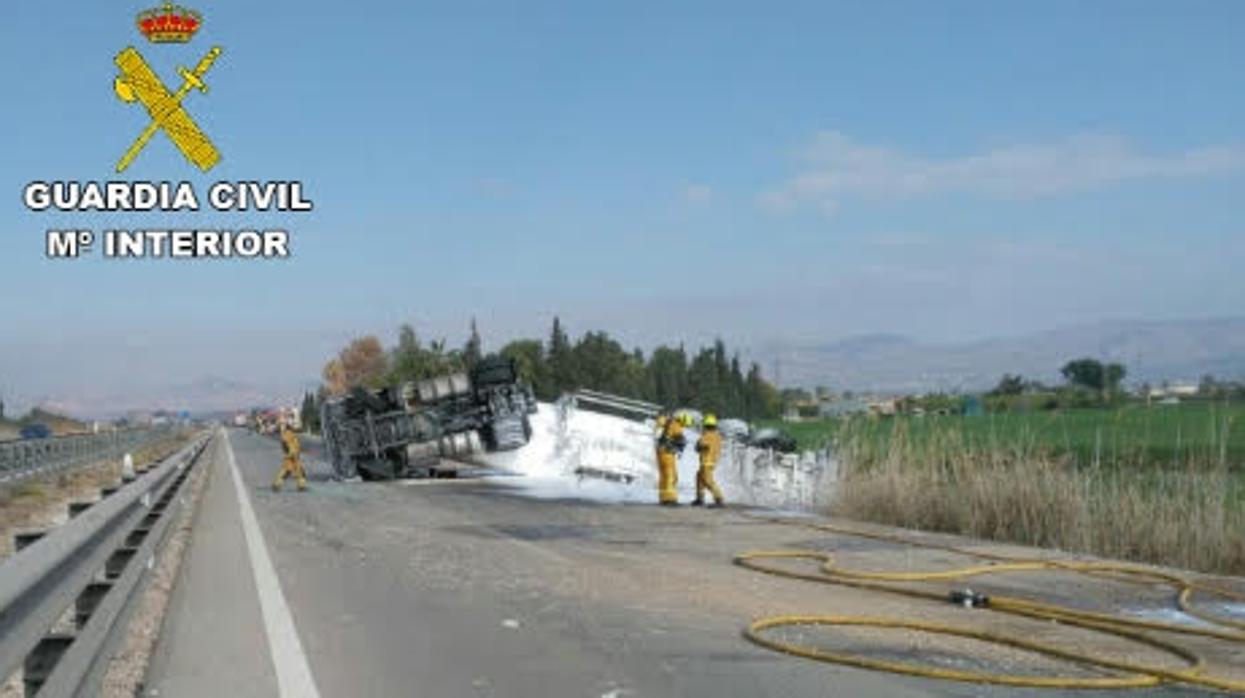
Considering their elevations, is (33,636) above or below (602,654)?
above

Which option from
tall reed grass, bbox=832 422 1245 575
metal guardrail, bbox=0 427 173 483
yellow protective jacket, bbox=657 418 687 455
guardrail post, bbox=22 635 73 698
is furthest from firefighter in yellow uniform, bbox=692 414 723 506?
guardrail post, bbox=22 635 73 698

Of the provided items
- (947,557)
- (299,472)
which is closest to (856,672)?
(947,557)

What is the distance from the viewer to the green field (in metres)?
17.0

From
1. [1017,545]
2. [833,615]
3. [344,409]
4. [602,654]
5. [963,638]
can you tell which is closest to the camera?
[602,654]

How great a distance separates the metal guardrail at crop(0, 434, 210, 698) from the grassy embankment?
1001 cm

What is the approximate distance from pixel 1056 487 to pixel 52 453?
91.1 feet

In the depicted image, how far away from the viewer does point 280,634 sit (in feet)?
30.2

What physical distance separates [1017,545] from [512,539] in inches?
216

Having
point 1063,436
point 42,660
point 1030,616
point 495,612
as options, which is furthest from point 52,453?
point 42,660

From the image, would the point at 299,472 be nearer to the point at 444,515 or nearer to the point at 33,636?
the point at 444,515

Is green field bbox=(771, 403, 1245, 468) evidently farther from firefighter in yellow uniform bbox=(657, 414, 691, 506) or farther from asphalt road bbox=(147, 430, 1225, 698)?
asphalt road bbox=(147, 430, 1225, 698)

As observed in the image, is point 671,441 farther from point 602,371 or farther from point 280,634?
point 602,371

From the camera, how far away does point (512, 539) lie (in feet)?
52.6

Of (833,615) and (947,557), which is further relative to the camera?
(947,557)
